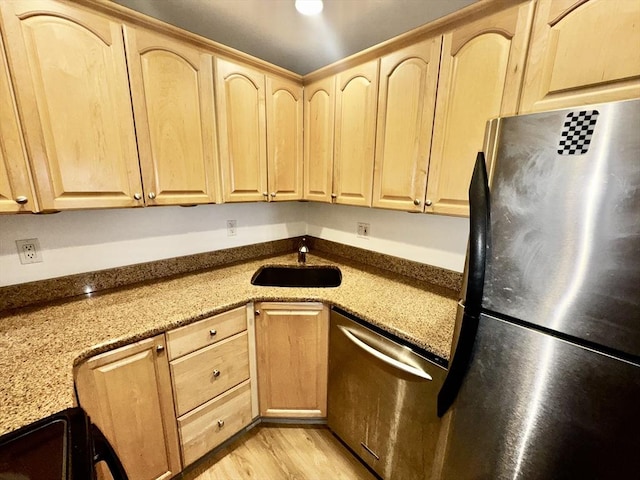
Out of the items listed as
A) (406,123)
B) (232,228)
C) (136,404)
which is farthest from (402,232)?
(136,404)

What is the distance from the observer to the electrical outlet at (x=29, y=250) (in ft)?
4.00

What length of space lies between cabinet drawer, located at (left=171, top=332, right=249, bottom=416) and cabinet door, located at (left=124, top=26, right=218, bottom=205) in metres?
0.77

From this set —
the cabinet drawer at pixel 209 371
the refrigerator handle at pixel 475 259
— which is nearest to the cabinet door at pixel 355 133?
the refrigerator handle at pixel 475 259

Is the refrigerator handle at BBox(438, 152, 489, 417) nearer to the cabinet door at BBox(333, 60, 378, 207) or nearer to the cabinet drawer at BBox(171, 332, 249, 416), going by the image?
the cabinet door at BBox(333, 60, 378, 207)

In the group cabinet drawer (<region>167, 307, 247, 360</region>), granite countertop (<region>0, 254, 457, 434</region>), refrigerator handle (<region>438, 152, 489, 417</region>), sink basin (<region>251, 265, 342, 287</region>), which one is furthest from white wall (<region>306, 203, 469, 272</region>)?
cabinet drawer (<region>167, 307, 247, 360</region>)

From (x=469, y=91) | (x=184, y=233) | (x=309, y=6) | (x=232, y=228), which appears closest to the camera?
(x=469, y=91)

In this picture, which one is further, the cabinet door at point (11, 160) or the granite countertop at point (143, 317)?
the cabinet door at point (11, 160)

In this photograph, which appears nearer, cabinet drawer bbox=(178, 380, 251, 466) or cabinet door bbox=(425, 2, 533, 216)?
cabinet door bbox=(425, 2, 533, 216)

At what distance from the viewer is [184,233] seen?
1.72 metres

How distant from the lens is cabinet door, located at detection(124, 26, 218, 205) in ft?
3.84

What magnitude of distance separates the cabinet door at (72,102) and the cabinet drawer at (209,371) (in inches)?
31.9

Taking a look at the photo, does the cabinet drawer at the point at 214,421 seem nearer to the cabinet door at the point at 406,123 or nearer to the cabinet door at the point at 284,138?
the cabinet door at the point at 284,138

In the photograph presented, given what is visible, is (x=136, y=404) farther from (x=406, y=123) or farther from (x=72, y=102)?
(x=406, y=123)

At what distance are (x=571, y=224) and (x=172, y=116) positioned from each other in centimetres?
156
